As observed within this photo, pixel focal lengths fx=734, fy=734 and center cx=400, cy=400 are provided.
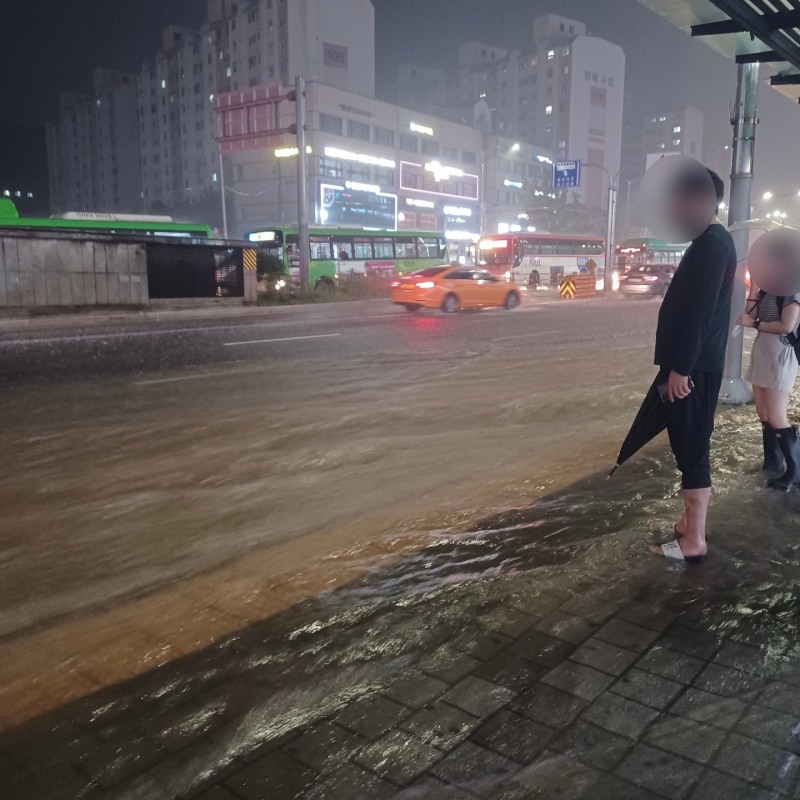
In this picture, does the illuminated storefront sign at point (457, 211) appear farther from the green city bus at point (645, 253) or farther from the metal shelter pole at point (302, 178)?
the metal shelter pole at point (302, 178)

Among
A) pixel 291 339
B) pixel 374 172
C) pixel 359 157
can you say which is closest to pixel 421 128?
pixel 374 172

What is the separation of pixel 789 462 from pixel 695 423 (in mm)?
1785

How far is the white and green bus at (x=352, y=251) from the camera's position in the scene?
33969 millimetres

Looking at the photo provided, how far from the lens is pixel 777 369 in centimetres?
504

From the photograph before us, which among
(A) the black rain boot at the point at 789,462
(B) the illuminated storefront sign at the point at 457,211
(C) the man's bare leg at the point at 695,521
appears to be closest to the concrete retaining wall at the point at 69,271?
(A) the black rain boot at the point at 789,462

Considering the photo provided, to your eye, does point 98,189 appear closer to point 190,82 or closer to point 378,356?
point 190,82

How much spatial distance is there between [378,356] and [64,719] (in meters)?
9.70

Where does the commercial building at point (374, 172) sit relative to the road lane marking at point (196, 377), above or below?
above

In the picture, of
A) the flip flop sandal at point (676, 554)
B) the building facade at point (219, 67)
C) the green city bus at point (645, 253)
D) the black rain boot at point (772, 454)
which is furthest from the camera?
the building facade at point (219, 67)

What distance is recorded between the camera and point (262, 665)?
2980 mm

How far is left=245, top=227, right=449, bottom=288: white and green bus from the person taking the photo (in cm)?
3397

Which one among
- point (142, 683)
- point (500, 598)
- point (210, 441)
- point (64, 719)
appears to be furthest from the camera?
point (210, 441)

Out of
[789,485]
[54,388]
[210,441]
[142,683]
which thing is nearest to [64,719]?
[142,683]

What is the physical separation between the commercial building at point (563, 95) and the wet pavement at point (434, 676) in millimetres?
118978
